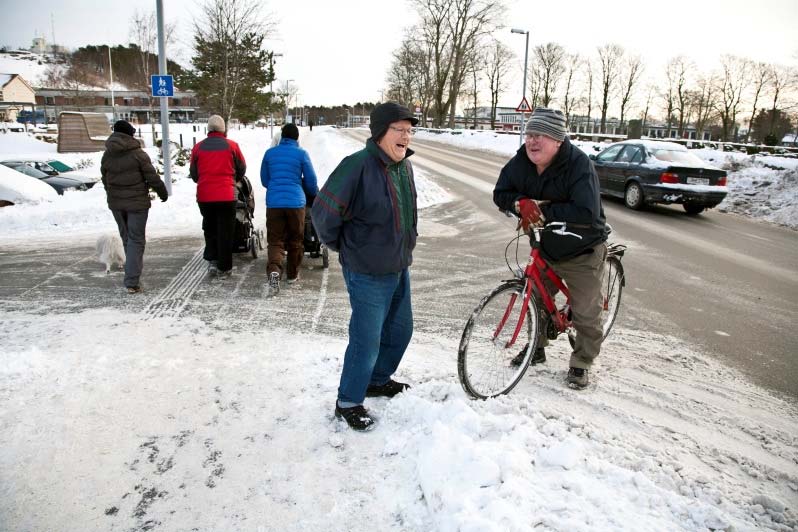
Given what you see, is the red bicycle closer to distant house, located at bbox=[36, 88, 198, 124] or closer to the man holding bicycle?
the man holding bicycle

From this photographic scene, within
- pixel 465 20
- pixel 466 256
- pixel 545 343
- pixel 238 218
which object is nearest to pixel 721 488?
pixel 545 343

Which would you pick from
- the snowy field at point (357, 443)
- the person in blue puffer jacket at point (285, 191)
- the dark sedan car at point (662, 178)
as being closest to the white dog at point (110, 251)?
the snowy field at point (357, 443)

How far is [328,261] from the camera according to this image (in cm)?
712

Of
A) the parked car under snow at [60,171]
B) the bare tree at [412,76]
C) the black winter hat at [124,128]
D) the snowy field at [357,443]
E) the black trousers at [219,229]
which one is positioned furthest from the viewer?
the bare tree at [412,76]

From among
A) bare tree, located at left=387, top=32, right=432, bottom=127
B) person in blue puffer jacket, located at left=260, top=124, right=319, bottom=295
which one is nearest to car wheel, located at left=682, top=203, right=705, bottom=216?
person in blue puffer jacket, located at left=260, top=124, right=319, bottom=295

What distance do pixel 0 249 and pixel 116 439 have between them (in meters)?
6.16

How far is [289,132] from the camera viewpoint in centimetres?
578

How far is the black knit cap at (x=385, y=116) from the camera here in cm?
287

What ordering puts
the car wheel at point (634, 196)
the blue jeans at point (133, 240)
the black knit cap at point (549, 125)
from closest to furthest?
1. the black knit cap at point (549, 125)
2. the blue jeans at point (133, 240)
3. the car wheel at point (634, 196)

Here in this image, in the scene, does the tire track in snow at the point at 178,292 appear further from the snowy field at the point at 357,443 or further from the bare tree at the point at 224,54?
the bare tree at the point at 224,54

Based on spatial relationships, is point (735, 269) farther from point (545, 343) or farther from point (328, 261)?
point (328, 261)

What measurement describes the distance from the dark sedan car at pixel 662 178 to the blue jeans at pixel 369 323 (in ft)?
33.8

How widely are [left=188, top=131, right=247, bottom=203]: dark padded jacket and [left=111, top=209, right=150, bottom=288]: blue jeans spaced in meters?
0.71

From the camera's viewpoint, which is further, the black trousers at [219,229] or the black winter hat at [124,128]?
the black trousers at [219,229]
